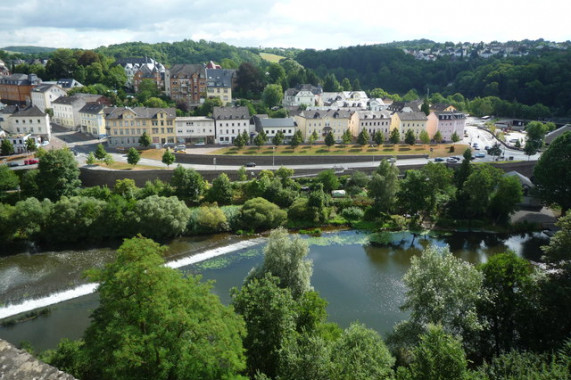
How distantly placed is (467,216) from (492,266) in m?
22.3

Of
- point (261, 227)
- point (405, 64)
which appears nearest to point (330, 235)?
point (261, 227)

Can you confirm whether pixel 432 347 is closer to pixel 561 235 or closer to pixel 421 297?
pixel 421 297

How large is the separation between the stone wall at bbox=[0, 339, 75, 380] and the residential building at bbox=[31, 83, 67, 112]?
3001 inches

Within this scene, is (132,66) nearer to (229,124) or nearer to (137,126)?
(137,126)

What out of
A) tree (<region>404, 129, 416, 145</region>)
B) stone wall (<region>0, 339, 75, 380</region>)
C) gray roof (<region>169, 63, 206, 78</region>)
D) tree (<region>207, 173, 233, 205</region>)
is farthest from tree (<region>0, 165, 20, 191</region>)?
tree (<region>404, 129, 416, 145</region>)

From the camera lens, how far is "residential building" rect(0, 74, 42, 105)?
79.1m

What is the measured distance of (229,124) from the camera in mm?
61656

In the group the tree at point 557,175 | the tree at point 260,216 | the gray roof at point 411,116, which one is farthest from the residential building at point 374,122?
the tree at point 260,216

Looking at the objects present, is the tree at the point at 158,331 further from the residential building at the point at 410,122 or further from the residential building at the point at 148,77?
the residential building at the point at 148,77

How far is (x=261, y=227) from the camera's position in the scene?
1556 inches

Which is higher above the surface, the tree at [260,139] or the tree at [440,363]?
the tree at [260,139]

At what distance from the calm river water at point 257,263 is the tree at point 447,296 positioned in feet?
15.3

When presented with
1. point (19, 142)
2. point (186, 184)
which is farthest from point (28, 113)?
point (186, 184)

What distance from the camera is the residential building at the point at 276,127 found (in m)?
62.5
